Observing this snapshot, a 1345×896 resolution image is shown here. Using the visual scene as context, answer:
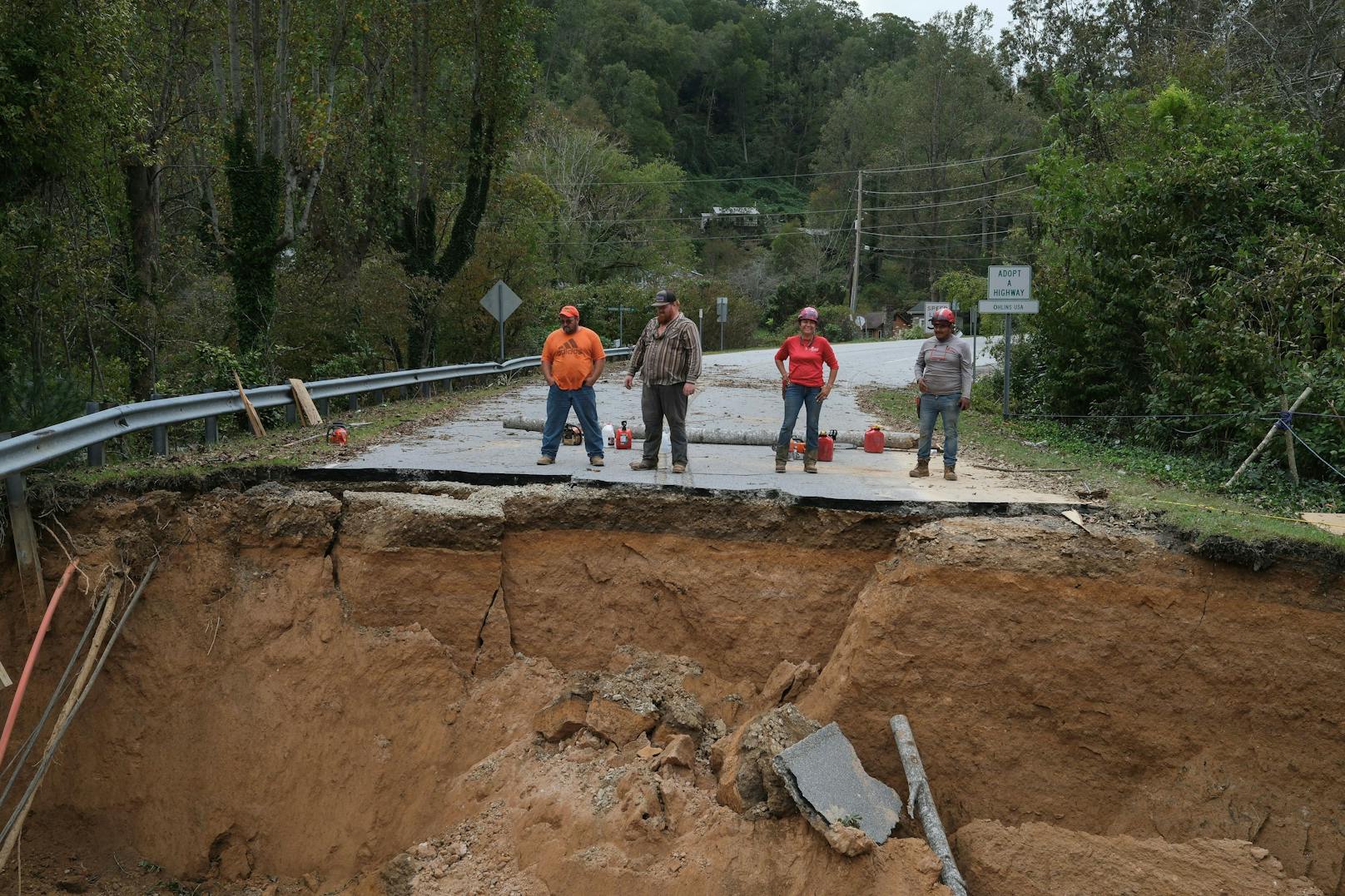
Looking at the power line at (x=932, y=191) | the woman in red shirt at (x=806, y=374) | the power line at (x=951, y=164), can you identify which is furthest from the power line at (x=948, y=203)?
the woman in red shirt at (x=806, y=374)

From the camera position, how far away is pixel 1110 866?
22.6 feet

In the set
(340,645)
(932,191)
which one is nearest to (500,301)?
(340,645)

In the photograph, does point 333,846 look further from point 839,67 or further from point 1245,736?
point 839,67

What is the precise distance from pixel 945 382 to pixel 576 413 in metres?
3.53

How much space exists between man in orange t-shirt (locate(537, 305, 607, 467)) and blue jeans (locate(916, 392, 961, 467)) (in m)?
3.12

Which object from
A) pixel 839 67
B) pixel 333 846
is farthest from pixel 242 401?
pixel 839 67

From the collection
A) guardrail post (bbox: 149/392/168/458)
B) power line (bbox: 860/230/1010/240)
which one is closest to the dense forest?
guardrail post (bbox: 149/392/168/458)

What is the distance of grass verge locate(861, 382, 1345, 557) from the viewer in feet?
23.5

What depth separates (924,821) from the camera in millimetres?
6668

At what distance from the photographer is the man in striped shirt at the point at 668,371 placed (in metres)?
9.20

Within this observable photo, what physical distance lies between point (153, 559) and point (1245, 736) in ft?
26.9

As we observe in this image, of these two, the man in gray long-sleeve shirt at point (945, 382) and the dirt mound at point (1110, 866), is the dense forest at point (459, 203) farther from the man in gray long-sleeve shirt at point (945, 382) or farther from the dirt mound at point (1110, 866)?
the dirt mound at point (1110, 866)

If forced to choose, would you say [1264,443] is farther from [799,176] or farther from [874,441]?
[799,176]

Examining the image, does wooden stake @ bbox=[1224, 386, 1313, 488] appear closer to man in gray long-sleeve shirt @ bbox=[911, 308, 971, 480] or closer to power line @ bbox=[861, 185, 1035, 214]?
man in gray long-sleeve shirt @ bbox=[911, 308, 971, 480]
